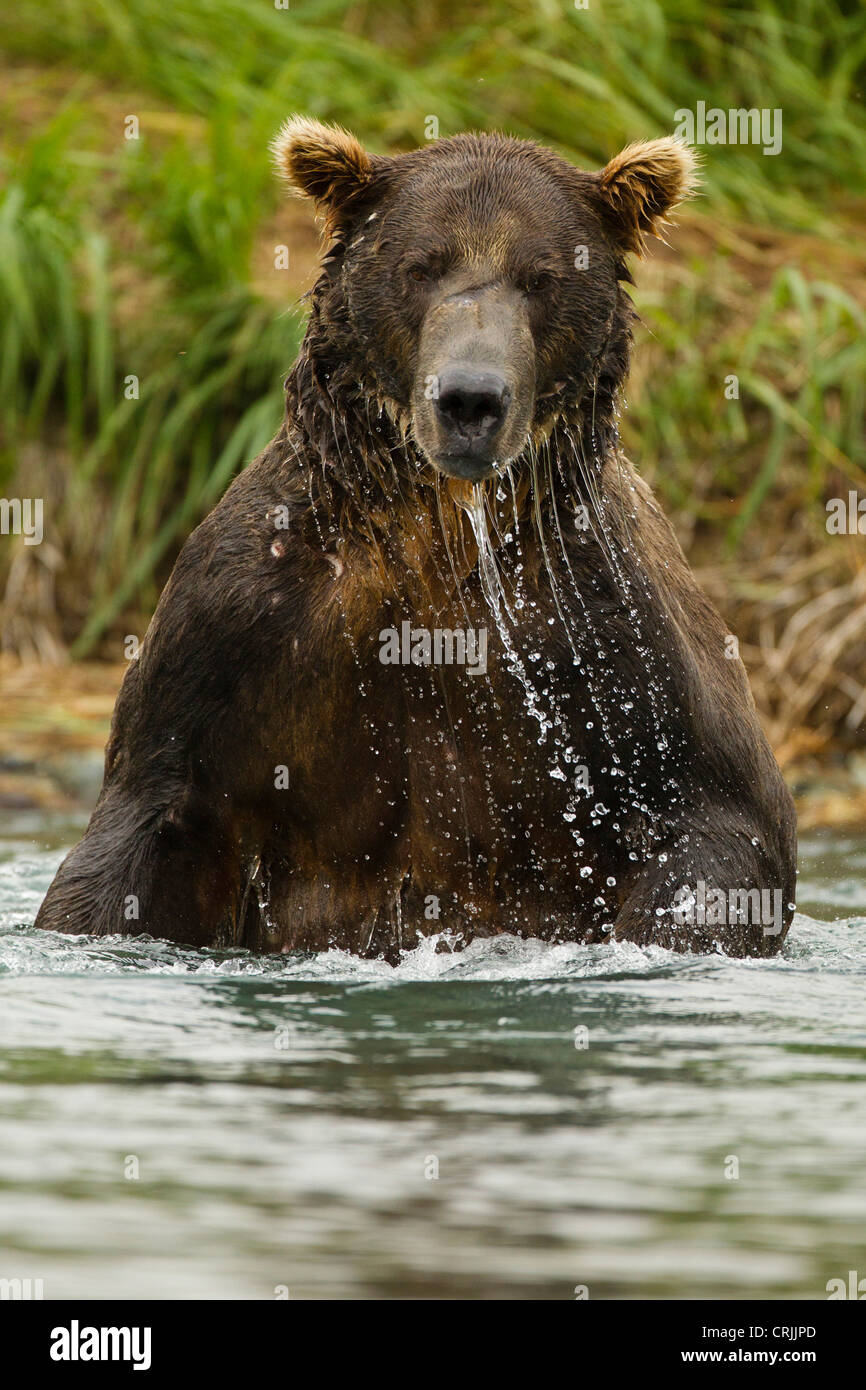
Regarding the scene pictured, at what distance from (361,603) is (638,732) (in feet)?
2.29

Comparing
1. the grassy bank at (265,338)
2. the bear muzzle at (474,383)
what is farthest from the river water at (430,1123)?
the grassy bank at (265,338)

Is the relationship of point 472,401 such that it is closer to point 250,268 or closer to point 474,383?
point 474,383

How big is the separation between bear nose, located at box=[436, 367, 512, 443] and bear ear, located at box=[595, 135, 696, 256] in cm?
73

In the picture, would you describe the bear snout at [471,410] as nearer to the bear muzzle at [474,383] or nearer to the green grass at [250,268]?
the bear muzzle at [474,383]

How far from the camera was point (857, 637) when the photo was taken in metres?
9.54

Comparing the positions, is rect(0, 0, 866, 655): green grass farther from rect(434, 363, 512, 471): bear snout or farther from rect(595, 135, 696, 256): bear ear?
rect(434, 363, 512, 471): bear snout

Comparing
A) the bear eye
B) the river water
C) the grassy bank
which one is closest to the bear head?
the bear eye

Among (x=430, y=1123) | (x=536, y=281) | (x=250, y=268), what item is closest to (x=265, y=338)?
(x=250, y=268)

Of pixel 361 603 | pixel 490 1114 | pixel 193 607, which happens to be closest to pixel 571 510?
pixel 361 603

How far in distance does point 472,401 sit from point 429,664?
0.80m

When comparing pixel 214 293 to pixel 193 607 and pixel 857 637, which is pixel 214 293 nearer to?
pixel 857 637

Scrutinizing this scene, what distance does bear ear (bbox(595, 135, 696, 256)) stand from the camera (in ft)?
16.9

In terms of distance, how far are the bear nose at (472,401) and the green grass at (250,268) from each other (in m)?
5.00

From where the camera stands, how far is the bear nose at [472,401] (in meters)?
4.63
